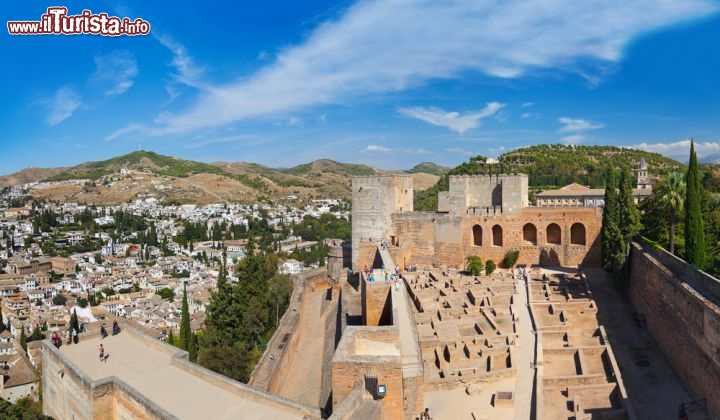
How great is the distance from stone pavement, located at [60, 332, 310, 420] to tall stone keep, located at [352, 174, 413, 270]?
979 cm

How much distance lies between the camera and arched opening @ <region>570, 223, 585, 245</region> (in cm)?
2006

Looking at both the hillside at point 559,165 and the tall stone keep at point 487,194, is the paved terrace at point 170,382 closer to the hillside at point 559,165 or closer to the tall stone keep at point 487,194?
the tall stone keep at point 487,194

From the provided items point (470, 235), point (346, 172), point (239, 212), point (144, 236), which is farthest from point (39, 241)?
point (346, 172)

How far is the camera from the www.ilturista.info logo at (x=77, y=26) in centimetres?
1539

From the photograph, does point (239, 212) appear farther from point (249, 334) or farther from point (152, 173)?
point (249, 334)

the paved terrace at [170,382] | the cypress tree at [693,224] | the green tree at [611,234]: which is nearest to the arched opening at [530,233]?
the green tree at [611,234]

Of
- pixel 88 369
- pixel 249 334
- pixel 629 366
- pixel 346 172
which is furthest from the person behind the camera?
pixel 346 172

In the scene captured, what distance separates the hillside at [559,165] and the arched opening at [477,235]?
77.7 feet

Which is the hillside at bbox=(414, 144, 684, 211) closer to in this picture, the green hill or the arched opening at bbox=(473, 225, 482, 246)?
the arched opening at bbox=(473, 225, 482, 246)

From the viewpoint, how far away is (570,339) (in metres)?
14.3

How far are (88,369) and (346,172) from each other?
185601 millimetres

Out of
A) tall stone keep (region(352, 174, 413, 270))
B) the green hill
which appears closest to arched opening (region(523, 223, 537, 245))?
tall stone keep (region(352, 174, 413, 270))

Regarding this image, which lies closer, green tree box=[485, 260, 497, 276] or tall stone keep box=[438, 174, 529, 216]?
green tree box=[485, 260, 497, 276]

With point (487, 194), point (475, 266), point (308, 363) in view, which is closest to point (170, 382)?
point (308, 363)
